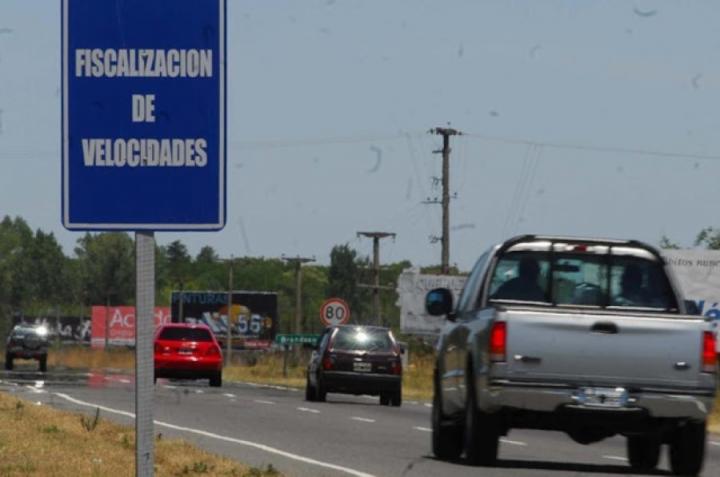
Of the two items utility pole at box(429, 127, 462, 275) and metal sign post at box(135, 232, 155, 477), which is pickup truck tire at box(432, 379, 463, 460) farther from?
utility pole at box(429, 127, 462, 275)

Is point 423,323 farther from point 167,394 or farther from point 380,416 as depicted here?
point 380,416

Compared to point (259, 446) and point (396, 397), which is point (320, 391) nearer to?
point (396, 397)

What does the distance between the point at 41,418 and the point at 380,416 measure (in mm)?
8027

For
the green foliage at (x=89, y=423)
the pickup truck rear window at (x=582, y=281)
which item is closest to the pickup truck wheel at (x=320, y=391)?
the green foliage at (x=89, y=423)

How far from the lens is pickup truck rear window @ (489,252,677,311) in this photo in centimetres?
1902

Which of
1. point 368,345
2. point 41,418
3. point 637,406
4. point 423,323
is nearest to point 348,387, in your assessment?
point 368,345

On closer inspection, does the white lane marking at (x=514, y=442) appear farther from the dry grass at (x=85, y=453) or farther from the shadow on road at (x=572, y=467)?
the dry grass at (x=85, y=453)

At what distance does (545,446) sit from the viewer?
79.2ft

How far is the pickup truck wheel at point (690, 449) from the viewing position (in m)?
18.6

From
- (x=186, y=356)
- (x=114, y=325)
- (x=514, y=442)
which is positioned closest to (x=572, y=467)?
(x=514, y=442)

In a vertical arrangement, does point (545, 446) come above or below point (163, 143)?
below

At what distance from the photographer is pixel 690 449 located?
18719mm

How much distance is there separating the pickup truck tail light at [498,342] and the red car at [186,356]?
3164cm

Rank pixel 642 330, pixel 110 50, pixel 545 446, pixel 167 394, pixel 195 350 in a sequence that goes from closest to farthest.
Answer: pixel 110 50 < pixel 642 330 < pixel 545 446 < pixel 167 394 < pixel 195 350
